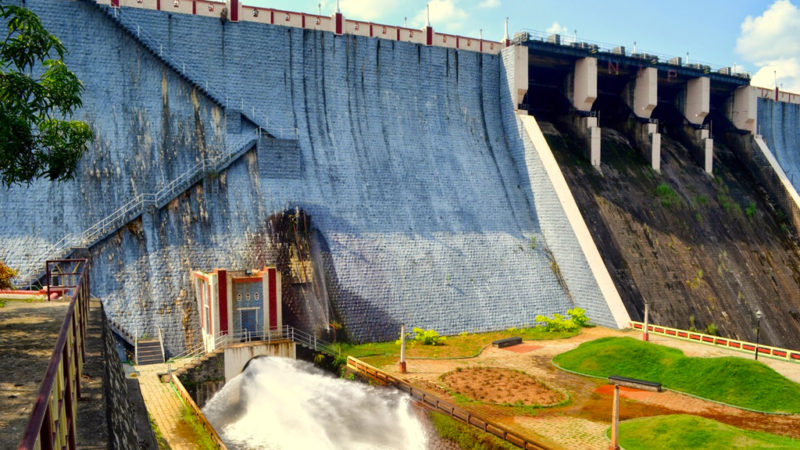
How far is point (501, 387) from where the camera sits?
850 inches

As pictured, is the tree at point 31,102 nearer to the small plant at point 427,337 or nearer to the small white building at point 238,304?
the small white building at point 238,304

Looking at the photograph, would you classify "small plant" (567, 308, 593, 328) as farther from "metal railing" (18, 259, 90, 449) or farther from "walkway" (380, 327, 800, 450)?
"metal railing" (18, 259, 90, 449)

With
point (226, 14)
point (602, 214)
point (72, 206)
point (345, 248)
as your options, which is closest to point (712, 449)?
point (345, 248)

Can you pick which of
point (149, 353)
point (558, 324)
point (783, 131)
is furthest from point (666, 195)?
point (149, 353)

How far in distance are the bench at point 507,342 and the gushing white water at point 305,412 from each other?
7.49m

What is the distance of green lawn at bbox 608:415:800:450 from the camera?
15422mm

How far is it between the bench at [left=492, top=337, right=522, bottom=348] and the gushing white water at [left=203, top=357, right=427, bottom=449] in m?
7.49

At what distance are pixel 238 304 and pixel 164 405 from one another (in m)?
5.43

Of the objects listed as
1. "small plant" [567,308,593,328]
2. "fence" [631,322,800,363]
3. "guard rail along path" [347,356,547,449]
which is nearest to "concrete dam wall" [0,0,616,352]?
"small plant" [567,308,593,328]

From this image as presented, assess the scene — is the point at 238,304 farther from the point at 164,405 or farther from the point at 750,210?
the point at 750,210

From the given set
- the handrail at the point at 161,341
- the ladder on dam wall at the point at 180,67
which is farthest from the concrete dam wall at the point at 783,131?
the handrail at the point at 161,341

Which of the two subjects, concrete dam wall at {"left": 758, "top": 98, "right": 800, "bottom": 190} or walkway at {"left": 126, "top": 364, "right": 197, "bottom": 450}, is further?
concrete dam wall at {"left": 758, "top": 98, "right": 800, "bottom": 190}

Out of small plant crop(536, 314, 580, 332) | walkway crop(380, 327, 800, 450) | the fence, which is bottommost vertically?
walkway crop(380, 327, 800, 450)

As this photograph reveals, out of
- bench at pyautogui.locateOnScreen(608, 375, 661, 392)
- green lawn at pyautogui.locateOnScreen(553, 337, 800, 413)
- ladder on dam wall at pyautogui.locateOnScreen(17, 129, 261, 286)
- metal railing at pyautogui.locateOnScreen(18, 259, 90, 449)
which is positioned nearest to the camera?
metal railing at pyautogui.locateOnScreen(18, 259, 90, 449)
